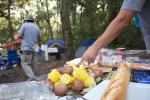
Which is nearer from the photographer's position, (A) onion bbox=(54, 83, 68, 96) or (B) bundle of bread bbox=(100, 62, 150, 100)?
(B) bundle of bread bbox=(100, 62, 150, 100)

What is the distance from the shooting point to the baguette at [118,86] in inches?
77.5

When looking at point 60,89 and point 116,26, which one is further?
point 116,26

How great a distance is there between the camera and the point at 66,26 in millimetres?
11039

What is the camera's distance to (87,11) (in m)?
17.4

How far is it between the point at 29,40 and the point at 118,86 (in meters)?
8.30

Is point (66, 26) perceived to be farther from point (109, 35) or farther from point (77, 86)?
point (77, 86)

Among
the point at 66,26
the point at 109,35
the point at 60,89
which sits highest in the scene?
the point at 109,35

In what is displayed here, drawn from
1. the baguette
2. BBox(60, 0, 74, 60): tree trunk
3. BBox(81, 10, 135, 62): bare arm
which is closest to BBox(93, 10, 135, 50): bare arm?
BBox(81, 10, 135, 62): bare arm

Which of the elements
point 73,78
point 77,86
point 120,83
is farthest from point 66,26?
point 120,83

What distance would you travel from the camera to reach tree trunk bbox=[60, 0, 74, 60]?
10.6 meters

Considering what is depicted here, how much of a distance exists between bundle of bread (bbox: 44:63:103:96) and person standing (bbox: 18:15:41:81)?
750cm

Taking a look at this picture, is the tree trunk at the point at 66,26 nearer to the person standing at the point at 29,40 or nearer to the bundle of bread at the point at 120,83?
the person standing at the point at 29,40

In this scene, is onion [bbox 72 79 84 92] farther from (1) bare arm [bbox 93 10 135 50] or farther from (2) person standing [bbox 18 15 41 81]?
(2) person standing [bbox 18 15 41 81]

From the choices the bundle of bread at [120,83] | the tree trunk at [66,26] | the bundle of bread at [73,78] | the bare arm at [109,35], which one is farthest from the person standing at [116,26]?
the tree trunk at [66,26]
